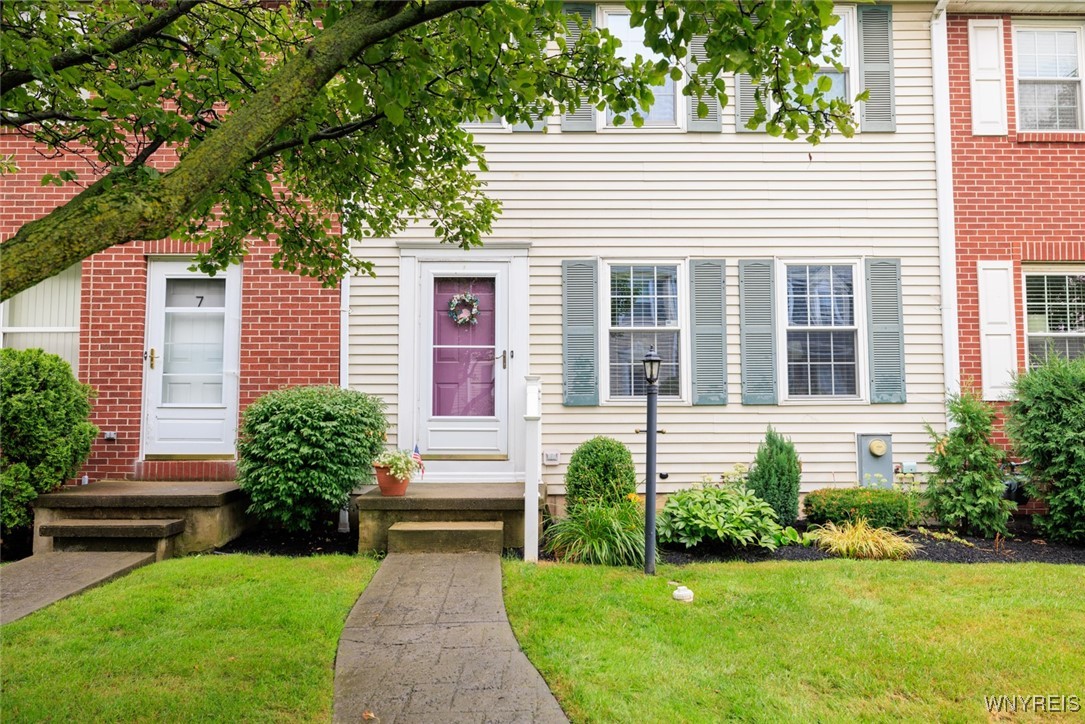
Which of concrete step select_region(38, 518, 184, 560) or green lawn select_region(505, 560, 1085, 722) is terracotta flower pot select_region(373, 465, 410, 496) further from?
concrete step select_region(38, 518, 184, 560)

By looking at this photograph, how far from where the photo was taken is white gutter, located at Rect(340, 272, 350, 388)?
6.49 m

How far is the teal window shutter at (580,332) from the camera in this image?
657 centimetres

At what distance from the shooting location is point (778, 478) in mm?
6027

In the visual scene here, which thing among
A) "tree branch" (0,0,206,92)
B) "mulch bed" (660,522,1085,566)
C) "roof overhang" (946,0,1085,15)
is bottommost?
"mulch bed" (660,522,1085,566)

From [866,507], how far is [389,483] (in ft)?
13.9

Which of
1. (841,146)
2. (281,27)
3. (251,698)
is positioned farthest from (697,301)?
(251,698)

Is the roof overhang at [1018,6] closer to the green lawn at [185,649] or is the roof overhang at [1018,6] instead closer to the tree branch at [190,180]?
the tree branch at [190,180]

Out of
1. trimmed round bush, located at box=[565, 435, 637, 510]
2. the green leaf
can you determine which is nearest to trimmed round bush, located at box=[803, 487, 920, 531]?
trimmed round bush, located at box=[565, 435, 637, 510]

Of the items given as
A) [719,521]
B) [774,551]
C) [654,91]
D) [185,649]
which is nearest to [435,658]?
[185,649]

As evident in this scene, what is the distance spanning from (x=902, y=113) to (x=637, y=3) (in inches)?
228

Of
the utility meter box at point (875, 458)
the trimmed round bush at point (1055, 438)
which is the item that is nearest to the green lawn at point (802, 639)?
the trimmed round bush at point (1055, 438)

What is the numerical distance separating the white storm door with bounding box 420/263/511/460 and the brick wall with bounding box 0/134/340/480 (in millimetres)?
960

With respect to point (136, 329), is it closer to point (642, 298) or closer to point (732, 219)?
point (642, 298)

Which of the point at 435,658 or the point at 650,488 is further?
the point at 650,488
